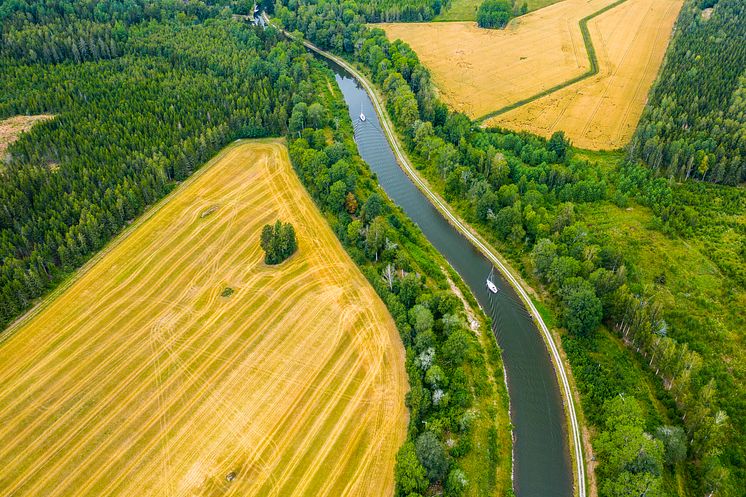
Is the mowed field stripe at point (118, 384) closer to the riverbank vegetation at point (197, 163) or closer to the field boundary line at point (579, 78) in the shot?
the riverbank vegetation at point (197, 163)

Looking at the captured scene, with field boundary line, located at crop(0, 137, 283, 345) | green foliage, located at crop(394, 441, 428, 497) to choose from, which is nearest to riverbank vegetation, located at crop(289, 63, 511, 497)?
green foliage, located at crop(394, 441, 428, 497)

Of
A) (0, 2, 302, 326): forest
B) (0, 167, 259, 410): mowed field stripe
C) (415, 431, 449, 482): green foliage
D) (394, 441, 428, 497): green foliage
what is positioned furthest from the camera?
(0, 2, 302, 326): forest

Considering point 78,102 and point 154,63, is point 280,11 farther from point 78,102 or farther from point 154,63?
point 78,102

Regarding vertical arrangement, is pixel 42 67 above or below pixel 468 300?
above

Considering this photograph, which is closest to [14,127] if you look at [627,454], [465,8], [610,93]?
[627,454]

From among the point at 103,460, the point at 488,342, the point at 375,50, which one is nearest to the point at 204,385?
the point at 103,460

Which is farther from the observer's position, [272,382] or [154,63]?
[154,63]

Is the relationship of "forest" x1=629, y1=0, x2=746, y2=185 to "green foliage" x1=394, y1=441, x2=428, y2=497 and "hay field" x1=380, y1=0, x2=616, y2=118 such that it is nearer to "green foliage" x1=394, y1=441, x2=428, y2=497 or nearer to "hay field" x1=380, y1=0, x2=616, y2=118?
"hay field" x1=380, y1=0, x2=616, y2=118
